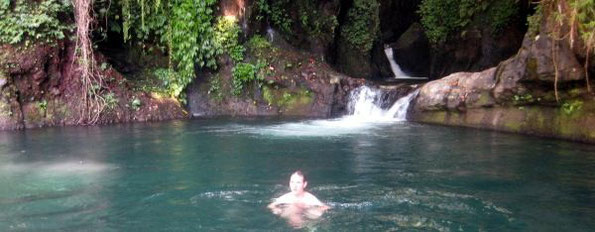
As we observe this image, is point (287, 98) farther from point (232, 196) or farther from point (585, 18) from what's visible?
point (232, 196)

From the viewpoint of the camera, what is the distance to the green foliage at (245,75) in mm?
18703

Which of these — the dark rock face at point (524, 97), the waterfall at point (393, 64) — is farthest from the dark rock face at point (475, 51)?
the dark rock face at point (524, 97)

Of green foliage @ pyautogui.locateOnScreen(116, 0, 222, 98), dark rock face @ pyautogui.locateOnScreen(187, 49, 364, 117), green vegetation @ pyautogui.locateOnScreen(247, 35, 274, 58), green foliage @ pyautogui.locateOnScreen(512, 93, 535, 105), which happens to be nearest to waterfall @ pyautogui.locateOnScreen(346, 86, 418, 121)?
dark rock face @ pyautogui.locateOnScreen(187, 49, 364, 117)

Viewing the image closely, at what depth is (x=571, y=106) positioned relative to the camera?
12.6 m

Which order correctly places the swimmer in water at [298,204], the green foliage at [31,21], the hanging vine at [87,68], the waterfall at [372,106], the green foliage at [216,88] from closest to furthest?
the swimmer in water at [298,204] < the green foliage at [31,21] < the hanging vine at [87,68] < the waterfall at [372,106] < the green foliage at [216,88]

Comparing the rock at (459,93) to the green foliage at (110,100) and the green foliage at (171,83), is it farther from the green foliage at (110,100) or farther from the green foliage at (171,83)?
the green foliage at (110,100)

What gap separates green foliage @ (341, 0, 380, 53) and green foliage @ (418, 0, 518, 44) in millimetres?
2356

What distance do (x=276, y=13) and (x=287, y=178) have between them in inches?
473

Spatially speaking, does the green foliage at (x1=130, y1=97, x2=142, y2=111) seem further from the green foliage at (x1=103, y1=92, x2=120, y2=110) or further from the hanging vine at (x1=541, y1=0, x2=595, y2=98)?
the hanging vine at (x1=541, y1=0, x2=595, y2=98)

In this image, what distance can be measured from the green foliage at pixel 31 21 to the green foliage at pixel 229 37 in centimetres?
460

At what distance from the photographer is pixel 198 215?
7.29 metres

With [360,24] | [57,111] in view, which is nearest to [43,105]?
[57,111]

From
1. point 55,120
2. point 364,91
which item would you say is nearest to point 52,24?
point 55,120

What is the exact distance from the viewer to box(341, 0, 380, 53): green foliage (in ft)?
79.3
